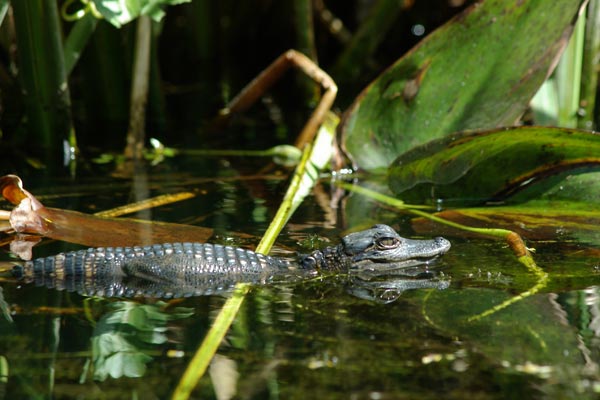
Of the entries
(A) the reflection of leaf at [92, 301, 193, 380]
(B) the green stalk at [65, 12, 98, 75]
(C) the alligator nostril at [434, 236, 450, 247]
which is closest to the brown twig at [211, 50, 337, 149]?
(B) the green stalk at [65, 12, 98, 75]

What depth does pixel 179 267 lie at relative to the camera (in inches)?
153

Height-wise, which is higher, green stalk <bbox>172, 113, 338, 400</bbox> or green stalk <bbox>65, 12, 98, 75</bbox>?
green stalk <bbox>65, 12, 98, 75</bbox>

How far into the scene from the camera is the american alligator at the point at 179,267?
379 cm

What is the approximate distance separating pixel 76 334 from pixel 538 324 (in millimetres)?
1514

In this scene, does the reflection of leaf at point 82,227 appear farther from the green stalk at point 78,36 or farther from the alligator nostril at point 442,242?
the green stalk at point 78,36

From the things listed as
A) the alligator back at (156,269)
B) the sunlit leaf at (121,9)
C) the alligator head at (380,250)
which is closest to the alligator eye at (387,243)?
the alligator head at (380,250)

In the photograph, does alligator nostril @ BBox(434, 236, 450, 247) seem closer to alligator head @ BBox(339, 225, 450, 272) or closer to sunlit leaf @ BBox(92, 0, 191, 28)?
alligator head @ BBox(339, 225, 450, 272)

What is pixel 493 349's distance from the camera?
9.68 feet

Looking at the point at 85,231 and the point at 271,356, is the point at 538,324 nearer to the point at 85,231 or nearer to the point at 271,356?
the point at 271,356

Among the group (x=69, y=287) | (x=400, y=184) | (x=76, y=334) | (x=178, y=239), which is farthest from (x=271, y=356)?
(x=400, y=184)

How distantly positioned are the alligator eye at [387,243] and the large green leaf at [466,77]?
1.33m

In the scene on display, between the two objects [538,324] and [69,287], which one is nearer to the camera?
[538,324]

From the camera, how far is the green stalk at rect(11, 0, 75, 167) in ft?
18.1

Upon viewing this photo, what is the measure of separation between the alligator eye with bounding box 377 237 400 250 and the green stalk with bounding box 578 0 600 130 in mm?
2509
